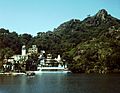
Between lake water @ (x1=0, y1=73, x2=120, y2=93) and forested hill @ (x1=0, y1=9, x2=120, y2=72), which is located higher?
forested hill @ (x1=0, y1=9, x2=120, y2=72)

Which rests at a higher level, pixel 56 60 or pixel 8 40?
pixel 8 40

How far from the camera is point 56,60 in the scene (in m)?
151

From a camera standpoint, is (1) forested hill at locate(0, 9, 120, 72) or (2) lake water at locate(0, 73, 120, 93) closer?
(2) lake water at locate(0, 73, 120, 93)

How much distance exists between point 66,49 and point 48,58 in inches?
372

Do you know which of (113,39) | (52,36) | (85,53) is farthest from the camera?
(52,36)

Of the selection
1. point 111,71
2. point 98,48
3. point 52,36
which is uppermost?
point 52,36

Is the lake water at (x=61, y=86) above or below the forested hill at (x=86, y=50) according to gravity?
below

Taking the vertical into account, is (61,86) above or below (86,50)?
below

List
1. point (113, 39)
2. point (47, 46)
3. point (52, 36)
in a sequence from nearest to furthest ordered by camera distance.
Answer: point (113, 39), point (47, 46), point (52, 36)

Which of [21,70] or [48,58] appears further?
[48,58]

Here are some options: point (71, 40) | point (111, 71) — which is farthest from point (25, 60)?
point (71, 40)

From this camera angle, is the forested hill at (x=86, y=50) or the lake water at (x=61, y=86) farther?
the forested hill at (x=86, y=50)

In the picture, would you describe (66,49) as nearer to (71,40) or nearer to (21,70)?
(71,40)

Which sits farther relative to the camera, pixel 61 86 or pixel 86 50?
pixel 86 50
